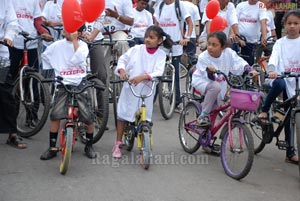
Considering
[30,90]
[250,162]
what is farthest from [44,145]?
[250,162]

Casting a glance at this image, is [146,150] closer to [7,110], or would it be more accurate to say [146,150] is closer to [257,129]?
[257,129]

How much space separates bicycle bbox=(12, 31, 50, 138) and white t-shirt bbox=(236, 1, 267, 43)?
3910mm

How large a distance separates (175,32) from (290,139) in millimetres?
3260

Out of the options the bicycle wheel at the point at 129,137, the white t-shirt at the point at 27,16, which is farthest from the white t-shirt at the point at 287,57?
the white t-shirt at the point at 27,16

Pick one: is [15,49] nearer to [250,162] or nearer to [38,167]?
[38,167]

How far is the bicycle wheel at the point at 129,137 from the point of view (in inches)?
223

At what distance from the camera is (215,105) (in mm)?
5633

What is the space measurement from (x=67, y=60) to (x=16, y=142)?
1338mm

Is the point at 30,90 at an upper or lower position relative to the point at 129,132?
upper

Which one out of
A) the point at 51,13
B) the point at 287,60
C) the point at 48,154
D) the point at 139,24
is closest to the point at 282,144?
the point at 287,60

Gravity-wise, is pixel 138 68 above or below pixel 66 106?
above

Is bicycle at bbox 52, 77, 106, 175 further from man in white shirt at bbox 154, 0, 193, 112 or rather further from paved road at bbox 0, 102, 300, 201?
man in white shirt at bbox 154, 0, 193, 112

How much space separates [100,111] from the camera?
581 centimetres

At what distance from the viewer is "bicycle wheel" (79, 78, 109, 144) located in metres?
5.72
